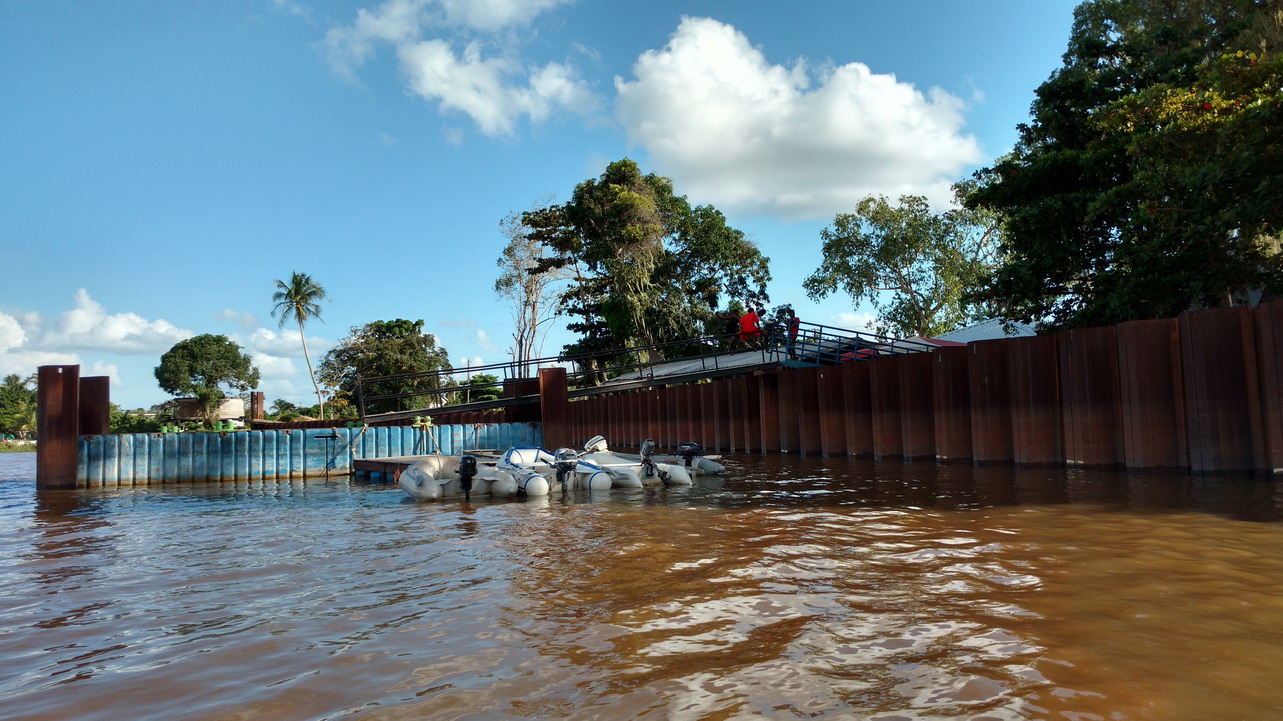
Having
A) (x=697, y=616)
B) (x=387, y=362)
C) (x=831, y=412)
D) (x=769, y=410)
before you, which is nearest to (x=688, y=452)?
(x=831, y=412)

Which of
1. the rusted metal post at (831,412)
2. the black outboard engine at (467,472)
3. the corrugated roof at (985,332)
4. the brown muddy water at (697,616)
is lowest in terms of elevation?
the brown muddy water at (697,616)

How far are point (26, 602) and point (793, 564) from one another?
6454mm

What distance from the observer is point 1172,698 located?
3.31 meters

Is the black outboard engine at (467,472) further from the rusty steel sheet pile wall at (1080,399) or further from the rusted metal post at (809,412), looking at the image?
the rusted metal post at (809,412)

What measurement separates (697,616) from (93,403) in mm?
21748

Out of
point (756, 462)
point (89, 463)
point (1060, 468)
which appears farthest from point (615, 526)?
point (89, 463)

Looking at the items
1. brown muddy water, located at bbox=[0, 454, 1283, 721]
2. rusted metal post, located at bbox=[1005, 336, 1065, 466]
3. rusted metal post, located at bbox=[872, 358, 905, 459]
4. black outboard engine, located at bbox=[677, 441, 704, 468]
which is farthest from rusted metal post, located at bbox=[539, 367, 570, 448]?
brown muddy water, located at bbox=[0, 454, 1283, 721]

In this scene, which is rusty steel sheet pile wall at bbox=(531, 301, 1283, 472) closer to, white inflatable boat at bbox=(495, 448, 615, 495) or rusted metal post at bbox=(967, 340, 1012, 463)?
rusted metal post at bbox=(967, 340, 1012, 463)

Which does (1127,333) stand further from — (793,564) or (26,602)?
(26,602)

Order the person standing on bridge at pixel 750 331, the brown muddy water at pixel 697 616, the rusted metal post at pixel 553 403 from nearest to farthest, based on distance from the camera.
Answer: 1. the brown muddy water at pixel 697 616
2. the person standing on bridge at pixel 750 331
3. the rusted metal post at pixel 553 403

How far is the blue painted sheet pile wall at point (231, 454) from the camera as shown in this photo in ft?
67.5

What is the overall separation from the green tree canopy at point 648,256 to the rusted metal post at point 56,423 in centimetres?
2298

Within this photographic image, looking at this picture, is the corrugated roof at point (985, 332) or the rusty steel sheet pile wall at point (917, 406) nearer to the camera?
the rusty steel sheet pile wall at point (917, 406)

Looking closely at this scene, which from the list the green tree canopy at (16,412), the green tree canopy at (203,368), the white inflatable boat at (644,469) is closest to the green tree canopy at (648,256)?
the white inflatable boat at (644,469)
